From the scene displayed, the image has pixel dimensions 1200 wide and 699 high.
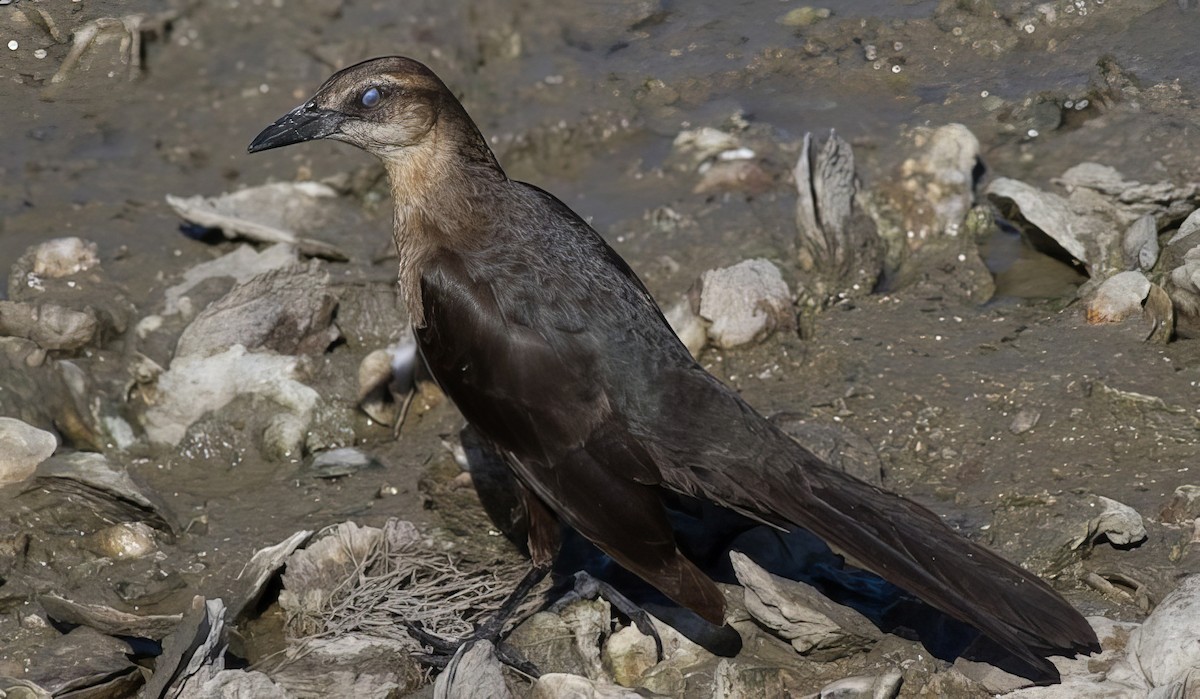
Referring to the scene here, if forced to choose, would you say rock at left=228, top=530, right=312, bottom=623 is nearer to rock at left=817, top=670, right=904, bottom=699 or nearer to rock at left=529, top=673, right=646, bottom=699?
rock at left=529, top=673, right=646, bottom=699

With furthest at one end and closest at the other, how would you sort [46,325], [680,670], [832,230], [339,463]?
[832,230]
[46,325]
[339,463]
[680,670]

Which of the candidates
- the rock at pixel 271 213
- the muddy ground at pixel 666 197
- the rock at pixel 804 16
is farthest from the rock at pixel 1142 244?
the rock at pixel 271 213

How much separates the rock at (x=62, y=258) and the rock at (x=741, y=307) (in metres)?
2.72

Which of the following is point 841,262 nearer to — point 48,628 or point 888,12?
point 888,12

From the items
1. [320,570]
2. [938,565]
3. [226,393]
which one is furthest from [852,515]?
[226,393]

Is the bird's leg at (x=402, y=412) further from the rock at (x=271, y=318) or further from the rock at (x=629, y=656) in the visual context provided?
the rock at (x=629, y=656)

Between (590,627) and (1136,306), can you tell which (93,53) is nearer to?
(590,627)

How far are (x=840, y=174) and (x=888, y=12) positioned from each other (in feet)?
2.82

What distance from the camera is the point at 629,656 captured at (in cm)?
376

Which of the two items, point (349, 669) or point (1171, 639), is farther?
point (349, 669)

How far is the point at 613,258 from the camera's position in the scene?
4340mm

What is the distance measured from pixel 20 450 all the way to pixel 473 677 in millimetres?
1889

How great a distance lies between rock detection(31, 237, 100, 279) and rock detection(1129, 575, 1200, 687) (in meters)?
4.44

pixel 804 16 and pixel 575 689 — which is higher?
pixel 804 16
